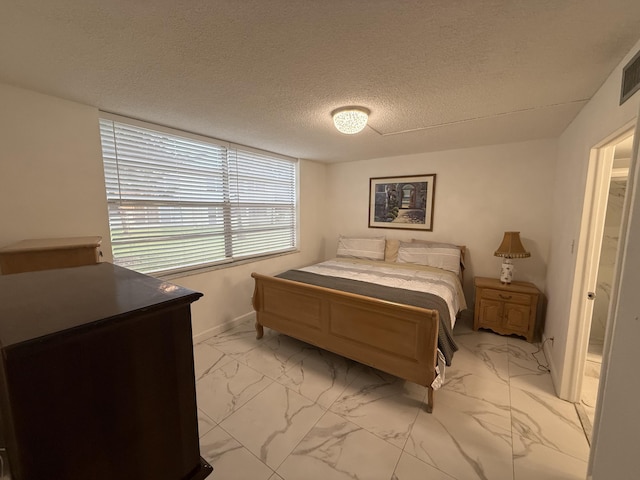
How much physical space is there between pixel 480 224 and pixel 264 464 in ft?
10.6

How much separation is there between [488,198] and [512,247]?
685 mm

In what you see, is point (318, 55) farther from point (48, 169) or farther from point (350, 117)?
point (48, 169)

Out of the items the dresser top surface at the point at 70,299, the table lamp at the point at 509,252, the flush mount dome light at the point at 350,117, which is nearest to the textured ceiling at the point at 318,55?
the flush mount dome light at the point at 350,117

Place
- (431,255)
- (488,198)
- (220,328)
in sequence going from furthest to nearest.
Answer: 1. (431,255)
2. (488,198)
3. (220,328)

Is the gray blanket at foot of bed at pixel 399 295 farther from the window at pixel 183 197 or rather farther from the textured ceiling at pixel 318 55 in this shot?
the textured ceiling at pixel 318 55

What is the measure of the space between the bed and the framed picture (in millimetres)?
392

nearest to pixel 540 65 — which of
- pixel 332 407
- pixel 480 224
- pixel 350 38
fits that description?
pixel 350 38

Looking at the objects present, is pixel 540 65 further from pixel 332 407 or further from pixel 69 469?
pixel 332 407

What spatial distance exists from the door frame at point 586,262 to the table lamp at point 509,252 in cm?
100

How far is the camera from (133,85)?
1679 mm

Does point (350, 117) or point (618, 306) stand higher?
point (350, 117)

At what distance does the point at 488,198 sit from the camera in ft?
10.4

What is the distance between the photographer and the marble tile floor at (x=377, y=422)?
1473 mm

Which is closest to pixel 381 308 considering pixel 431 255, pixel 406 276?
pixel 406 276
